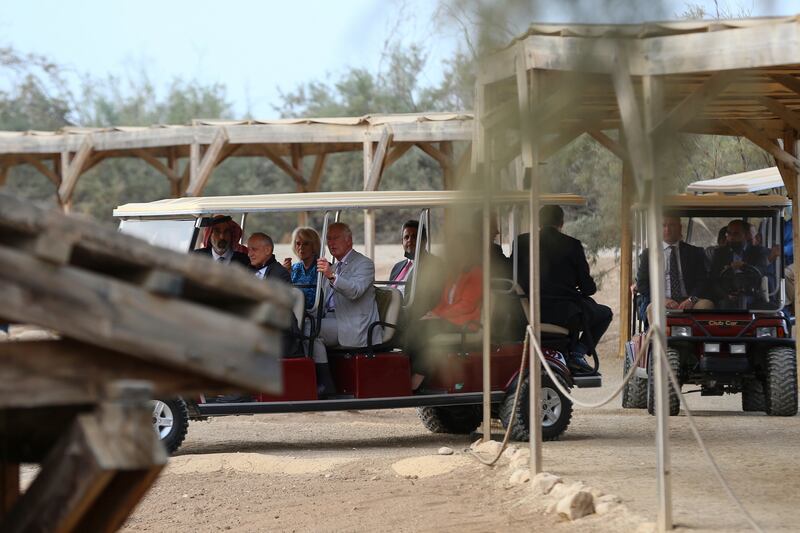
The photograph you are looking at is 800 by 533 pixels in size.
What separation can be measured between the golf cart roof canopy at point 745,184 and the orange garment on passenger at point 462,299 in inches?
295

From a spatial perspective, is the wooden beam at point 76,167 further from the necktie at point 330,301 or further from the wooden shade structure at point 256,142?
the necktie at point 330,301

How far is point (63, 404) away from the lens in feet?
11.9

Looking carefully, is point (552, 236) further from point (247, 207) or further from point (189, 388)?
point (189, 388)

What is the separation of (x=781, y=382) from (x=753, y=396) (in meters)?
0.76

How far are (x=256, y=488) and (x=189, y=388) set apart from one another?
5.96m

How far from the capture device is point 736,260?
1298cm

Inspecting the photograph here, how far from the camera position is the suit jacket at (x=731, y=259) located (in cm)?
1293

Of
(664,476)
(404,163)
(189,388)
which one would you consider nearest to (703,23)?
(664,476)

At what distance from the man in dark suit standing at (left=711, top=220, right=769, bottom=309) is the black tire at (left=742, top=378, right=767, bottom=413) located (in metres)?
0.89

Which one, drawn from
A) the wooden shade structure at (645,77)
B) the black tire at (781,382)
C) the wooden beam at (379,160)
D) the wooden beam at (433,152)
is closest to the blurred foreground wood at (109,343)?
the wooden shade structure at (645,77)

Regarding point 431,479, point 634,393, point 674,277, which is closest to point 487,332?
point 431,479

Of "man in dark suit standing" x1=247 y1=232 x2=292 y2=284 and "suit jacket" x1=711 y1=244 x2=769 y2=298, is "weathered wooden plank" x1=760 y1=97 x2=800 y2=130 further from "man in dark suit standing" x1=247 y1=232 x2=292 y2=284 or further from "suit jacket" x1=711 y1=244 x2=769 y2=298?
"man in dark suit standing" x1=247 y1=232 x2=292 y2=284

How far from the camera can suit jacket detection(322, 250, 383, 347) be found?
10742mm

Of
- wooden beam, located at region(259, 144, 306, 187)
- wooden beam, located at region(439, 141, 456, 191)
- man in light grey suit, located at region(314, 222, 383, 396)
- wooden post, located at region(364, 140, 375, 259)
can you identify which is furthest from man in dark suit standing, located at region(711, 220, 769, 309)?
wooden beam, located at region(259, 144, 306, 187)
